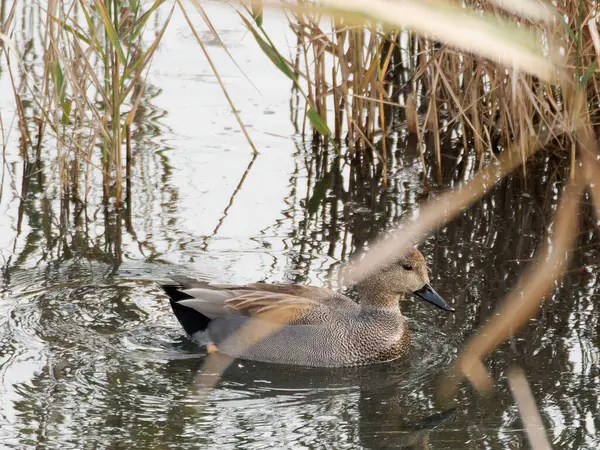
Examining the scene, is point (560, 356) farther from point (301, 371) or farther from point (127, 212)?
point (127, 212)

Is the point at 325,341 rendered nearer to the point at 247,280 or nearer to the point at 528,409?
the point at 247,280

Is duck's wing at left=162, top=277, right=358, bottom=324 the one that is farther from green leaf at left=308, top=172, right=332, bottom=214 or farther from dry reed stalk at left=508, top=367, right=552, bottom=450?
green leaf at left=308, top=172, right=332, bottom=214

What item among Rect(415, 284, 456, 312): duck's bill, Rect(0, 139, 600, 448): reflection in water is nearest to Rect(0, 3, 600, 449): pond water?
Rect(0, 139, 600, 448): reflection in water

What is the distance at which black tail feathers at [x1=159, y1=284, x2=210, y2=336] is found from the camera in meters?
4.23

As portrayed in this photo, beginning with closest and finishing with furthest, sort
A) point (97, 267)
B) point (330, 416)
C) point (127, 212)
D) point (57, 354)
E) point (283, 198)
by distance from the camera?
point (330, 416), point (57, 354), point (97, 267), point (127, 212), point (283, 198)

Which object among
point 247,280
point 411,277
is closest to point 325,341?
point 411,277

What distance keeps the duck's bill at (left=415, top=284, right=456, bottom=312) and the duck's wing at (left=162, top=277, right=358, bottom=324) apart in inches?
14.0

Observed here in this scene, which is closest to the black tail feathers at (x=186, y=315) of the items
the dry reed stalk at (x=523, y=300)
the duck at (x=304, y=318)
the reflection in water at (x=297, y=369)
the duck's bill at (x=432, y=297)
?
the duck at (x=304, y=318)

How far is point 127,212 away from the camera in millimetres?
5695

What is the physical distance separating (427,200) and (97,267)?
237 cm

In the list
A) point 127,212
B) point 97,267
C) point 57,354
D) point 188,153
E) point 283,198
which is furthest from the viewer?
point 188,153

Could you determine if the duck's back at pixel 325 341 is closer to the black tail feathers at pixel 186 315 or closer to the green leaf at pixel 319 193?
the black tail feathers at pixel 186 315

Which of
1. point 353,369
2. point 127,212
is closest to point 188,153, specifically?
point 127,212

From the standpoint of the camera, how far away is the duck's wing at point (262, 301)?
13.8ft
